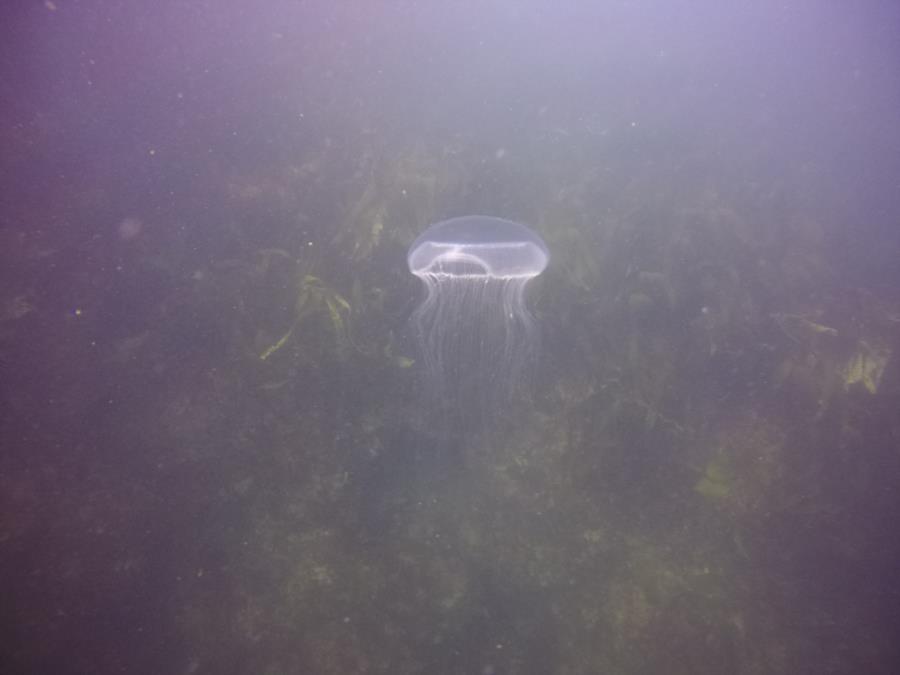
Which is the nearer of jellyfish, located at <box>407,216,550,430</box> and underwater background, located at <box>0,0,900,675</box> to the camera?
underwater background, located at <box>0,0,900,675</box>

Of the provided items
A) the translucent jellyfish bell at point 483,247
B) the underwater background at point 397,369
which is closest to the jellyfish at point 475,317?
the translucent jellyfish bell at point 483,247

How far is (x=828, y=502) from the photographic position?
4816mm

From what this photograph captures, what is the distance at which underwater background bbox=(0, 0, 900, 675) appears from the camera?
13.8 feet

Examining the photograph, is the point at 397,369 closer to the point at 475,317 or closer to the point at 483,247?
the point at 475,317

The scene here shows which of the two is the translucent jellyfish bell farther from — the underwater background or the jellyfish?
the underwater background

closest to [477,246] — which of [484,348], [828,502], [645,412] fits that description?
[484,348]

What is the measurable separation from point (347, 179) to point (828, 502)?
640 cm

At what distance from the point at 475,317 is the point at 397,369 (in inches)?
51.6

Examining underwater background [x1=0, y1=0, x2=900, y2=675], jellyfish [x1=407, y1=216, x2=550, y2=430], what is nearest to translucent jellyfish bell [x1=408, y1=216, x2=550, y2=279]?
jellyfish [x1=407, y1=216, x2=550, y2=430]

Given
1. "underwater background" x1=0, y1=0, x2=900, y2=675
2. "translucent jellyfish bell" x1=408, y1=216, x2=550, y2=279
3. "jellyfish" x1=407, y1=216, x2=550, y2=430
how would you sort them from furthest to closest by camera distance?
"translucent jellyfish bell" x1=408, y1=216, x2=550, y2=279
"jellyfish" x1=407, y1=216, x2=550, y2=430
"underwater background" x1=0, y1=0, x2=900, y2=675

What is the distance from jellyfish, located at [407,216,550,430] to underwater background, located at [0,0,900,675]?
22 centimetres

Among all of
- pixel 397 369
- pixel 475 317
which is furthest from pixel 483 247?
pixel 397 369

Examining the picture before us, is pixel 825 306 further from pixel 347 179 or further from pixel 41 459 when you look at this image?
pixel 41 459

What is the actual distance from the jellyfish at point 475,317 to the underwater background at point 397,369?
0.22 m
